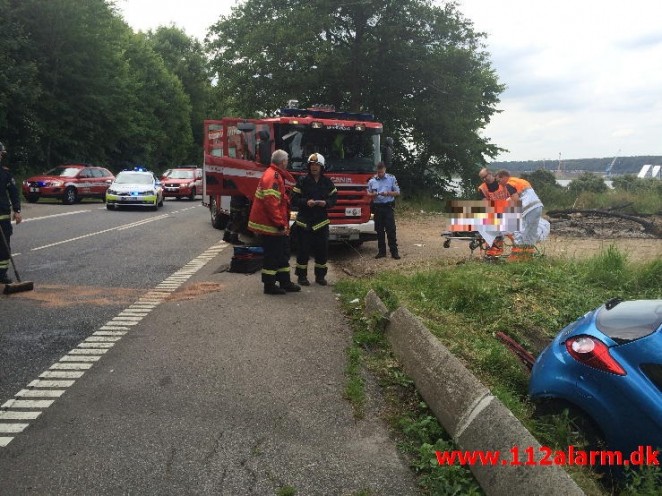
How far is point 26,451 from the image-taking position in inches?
138

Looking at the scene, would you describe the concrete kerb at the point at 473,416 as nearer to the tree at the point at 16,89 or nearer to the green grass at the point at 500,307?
the green grass at the point at 500,307

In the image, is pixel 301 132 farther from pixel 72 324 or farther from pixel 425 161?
pixel 425 161

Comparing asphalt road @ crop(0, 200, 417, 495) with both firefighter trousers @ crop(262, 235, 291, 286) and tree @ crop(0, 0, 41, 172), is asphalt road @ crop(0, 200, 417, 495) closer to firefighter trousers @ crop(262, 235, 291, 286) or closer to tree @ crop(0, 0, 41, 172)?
firefighter trousers @ crop(262, 235, 291, 286)

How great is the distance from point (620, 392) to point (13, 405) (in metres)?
3.86

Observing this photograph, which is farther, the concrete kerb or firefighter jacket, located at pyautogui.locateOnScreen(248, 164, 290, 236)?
firefighter jacket, located at pyautogui.locateOnScreen(248, 164, 290, 236)

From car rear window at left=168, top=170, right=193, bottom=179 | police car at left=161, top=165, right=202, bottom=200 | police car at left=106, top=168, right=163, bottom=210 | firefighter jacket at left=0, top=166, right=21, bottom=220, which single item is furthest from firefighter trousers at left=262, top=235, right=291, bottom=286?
car rear window at left=168, top=170, right=193, bottom=179

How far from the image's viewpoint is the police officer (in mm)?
10984

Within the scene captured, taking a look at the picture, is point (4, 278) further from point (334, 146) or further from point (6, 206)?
point (334, 146)

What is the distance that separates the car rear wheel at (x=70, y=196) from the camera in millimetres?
24730

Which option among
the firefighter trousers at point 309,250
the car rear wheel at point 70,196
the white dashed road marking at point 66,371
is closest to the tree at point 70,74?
the car rear wheel at point 70,196
